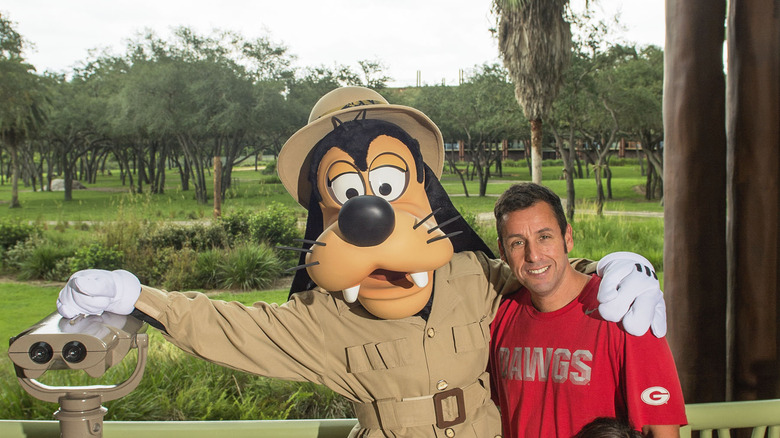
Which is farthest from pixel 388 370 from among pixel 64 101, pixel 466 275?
pixel 64 101

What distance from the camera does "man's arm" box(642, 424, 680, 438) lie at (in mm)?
1630

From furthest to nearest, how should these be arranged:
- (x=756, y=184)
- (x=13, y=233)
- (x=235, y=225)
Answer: (x=13, y=233)
(x=235, y=225)
(x=756, y=184)

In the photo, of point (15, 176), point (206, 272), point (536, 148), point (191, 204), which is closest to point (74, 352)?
point (206, 272)

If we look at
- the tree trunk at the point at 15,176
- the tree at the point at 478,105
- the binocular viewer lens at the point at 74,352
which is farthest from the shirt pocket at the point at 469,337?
the tree trunk at the point at 15,176

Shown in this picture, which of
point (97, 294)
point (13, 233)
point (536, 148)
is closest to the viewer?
point (97, 294)

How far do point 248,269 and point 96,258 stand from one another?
201cm

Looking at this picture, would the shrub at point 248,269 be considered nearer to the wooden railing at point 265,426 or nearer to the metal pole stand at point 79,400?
the wooden railing at point 265,426

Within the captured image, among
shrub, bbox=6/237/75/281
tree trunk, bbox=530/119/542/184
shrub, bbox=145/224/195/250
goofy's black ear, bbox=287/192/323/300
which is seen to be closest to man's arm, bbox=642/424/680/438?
goofy's black ear, bbox=287/192/323/300

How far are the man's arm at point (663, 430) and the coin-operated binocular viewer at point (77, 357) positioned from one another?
4.16 feet

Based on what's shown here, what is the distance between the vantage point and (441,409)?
183cm

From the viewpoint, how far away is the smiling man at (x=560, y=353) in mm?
1622

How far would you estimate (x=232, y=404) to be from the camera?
155 inches

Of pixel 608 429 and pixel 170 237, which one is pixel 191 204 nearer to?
pixel 170 237

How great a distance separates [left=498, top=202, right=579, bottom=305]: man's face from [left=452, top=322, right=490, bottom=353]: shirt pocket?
21 cm
